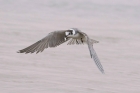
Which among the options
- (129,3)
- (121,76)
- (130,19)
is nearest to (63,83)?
(121,76)

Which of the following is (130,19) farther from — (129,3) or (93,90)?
(93,90)

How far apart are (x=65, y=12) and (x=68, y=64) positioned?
435cm

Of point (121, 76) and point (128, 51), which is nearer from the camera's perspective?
point (121, 76)

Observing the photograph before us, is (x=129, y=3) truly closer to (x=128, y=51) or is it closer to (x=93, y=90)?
(x=128, y=51)

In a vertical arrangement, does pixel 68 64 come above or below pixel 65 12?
below

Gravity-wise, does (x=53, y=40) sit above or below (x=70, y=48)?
above

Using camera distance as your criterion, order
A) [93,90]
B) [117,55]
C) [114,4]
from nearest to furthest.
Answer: [93,90] < [117,55] < [114,4]

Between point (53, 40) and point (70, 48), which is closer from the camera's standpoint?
point (53, 40)

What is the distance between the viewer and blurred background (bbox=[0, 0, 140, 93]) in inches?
332

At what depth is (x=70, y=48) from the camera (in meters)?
10.6

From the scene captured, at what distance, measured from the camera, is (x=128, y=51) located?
35.3ft

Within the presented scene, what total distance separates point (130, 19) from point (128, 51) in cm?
257

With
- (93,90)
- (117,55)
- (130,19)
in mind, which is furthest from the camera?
(130,19)

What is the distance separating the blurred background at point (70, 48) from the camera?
842 centimetres
